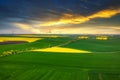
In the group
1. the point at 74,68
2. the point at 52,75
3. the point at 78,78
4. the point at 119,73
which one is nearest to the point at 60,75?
the point at 52,75

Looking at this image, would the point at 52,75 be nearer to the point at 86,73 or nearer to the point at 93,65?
the point at 86,73

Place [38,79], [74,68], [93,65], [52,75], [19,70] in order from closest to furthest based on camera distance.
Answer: [38,79] → [52,75] → [19,70] → [74,68] → [93,65]

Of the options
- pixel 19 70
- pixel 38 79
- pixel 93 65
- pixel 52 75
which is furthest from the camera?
pixel 93 65

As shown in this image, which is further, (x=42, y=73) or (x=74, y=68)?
(x=74, y=68)

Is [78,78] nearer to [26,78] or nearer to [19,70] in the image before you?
[26,78]

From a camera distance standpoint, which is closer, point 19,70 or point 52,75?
point 52,75

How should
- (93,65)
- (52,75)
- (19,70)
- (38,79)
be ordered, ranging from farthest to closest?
(93,65) → (19,70) → (52,75) → (38,79)

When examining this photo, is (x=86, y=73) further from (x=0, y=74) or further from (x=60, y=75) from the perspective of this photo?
(x=0, y=74)

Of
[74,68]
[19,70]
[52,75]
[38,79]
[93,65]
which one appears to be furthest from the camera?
[93,65]

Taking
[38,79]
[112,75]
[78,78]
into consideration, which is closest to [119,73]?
[112,75]
